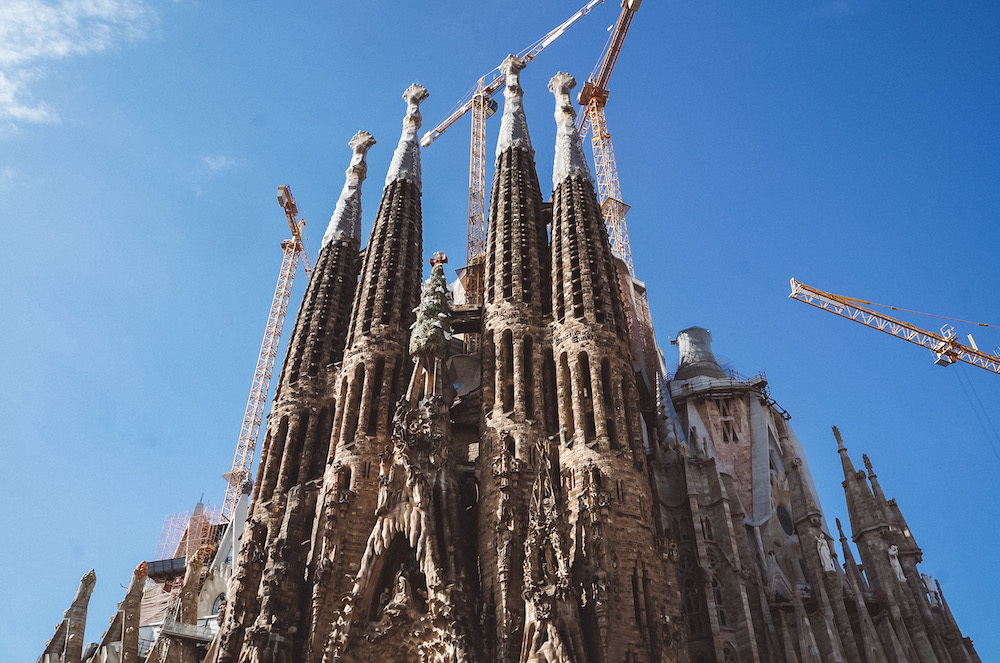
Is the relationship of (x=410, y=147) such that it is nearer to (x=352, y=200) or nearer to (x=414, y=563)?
(x=352, y=200)

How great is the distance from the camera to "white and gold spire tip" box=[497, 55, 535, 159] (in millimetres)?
39469

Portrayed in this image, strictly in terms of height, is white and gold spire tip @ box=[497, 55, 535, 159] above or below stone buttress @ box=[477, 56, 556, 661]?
above

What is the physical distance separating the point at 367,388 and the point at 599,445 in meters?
9.96

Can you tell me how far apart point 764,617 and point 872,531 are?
10.2m

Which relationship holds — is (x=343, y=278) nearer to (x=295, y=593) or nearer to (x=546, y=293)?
(x=546, y=293)

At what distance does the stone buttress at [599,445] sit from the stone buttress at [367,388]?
691 centimetres

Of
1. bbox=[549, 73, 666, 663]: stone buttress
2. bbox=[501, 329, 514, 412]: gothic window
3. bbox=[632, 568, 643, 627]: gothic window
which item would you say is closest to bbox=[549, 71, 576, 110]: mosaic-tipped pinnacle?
bbox=[549, 73, 666, 663]: stone buttress

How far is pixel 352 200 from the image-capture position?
4225cm

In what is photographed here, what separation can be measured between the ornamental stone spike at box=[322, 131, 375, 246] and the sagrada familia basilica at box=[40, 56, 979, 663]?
317 millimetres

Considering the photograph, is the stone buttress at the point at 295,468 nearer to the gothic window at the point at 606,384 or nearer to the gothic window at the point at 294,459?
the gothic window at the point at 294,459

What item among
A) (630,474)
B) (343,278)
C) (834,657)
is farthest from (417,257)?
(834,657)

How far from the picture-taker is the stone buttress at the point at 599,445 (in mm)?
22281

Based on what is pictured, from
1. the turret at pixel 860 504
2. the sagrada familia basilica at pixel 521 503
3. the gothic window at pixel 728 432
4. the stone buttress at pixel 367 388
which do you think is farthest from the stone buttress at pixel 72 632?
the turret at pixel 860 504

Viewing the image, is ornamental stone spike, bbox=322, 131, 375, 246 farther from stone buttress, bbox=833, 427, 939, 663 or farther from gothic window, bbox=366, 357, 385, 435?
stone buttress, bbox=833, 427, 939, 663
